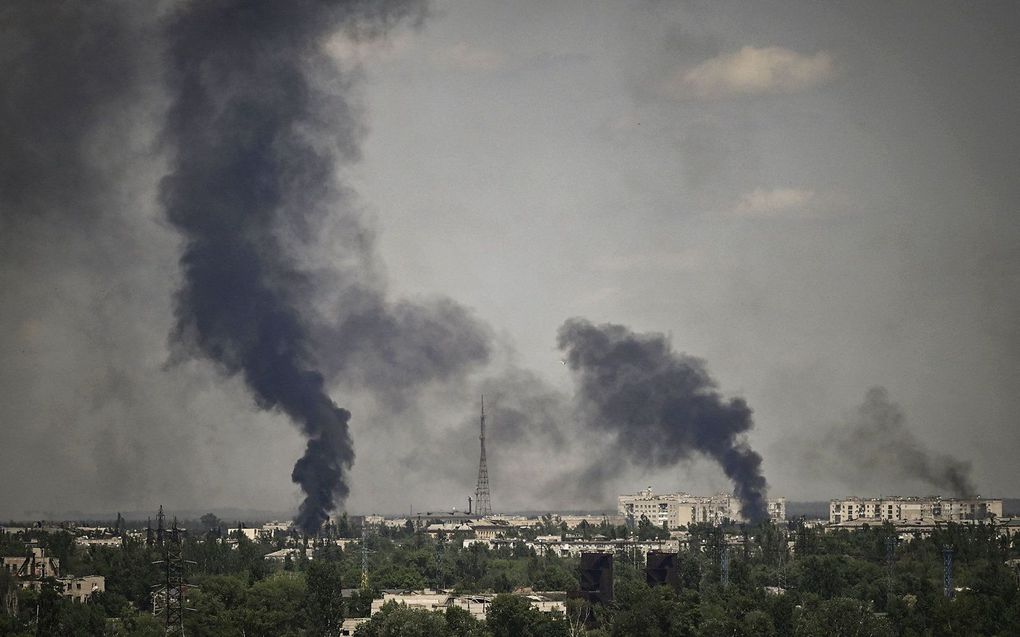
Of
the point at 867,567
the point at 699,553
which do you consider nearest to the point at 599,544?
the point at 699,553

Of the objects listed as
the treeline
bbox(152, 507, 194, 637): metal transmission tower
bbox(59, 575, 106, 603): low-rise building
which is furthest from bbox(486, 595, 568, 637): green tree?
bbox(59, 575, 106, 603): low-rise building

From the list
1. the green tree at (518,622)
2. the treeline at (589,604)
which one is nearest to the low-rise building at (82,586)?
the treeline at (589,604)

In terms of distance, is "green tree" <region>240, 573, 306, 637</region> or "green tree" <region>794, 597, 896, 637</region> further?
"green tree" <region>240, 573, 306, 637</region>

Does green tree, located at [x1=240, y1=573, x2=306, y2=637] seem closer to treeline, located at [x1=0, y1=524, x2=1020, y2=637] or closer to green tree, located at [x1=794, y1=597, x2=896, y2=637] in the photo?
treeline, located at [x1=0, y1=524, x2=1020, y2=637]

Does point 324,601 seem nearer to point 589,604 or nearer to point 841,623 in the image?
point 589,604

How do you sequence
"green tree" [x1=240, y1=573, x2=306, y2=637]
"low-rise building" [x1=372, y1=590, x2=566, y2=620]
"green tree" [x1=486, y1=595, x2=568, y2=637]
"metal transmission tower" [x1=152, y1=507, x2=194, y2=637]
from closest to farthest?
"metal transmission tower" [x1=152, y1=507, x2=194, y2=637]
"green tree" [x1=240, y1=573, x2=306, y2=637]
"green tree" [x1=486, y1=595, x2=568, y2=637]
"low-rise building" [x1=372, y1=590, x2=566, y2=620]

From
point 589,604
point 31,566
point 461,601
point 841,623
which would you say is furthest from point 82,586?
point 841,623

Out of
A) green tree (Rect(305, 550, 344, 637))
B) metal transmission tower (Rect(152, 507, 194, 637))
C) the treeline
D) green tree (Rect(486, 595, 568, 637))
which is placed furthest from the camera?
green tree (Rect(305, 550, 344, 637))

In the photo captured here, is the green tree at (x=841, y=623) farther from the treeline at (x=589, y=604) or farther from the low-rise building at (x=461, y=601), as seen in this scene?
the low-rise building at (x=461, y=601)

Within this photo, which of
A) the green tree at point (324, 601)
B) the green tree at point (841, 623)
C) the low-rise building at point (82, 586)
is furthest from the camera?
the low-rise building at point (82, 586)
